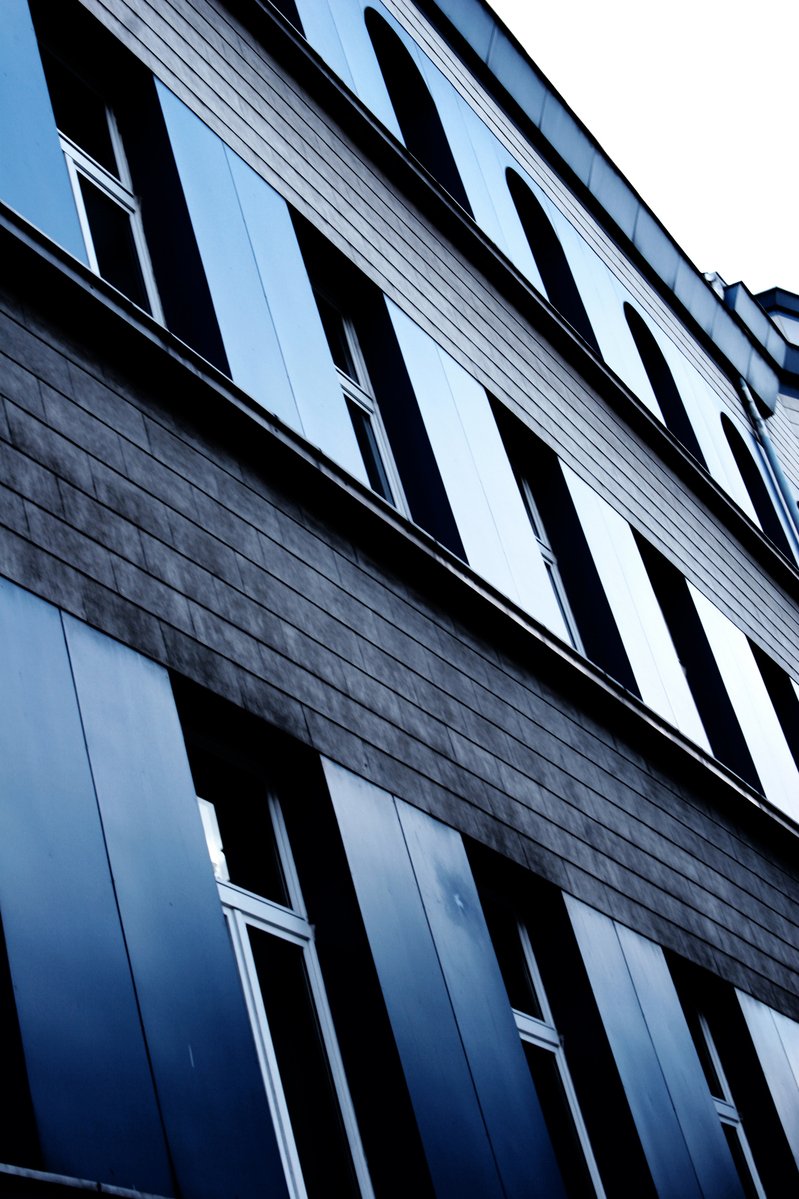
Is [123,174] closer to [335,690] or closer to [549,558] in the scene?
[335,690]

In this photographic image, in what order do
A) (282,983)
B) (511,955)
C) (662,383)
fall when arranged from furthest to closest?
1. (662,383)
2. (511,955)
3. (282,983)

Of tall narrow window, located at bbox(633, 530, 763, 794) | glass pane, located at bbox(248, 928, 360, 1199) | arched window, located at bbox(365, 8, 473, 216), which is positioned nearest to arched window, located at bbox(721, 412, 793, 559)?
tall narrow window, located at bbox(633, 530, 763, 794)

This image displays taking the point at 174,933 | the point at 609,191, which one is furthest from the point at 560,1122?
the point at 609,191

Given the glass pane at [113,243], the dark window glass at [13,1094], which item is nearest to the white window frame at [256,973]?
the dark window glass at [13,1094]

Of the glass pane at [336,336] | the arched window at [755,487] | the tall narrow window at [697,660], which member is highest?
the arched window at [755,487]

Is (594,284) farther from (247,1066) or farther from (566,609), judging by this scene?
(247,1066)

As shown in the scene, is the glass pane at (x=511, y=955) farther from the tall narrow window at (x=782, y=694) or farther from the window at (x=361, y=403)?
the tall narrow window at (x=782, y=694)

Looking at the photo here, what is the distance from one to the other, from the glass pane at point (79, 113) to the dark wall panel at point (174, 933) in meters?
3.83

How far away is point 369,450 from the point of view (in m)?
11.0

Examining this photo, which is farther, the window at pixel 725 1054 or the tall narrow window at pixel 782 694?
the tall narrow window at pixel 782 694

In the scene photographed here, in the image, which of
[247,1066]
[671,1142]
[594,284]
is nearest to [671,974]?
[671,1142]

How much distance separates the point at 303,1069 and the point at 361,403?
524 cm

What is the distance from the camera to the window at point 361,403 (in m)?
10.9

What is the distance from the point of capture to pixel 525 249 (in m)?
Answer: 15.5
